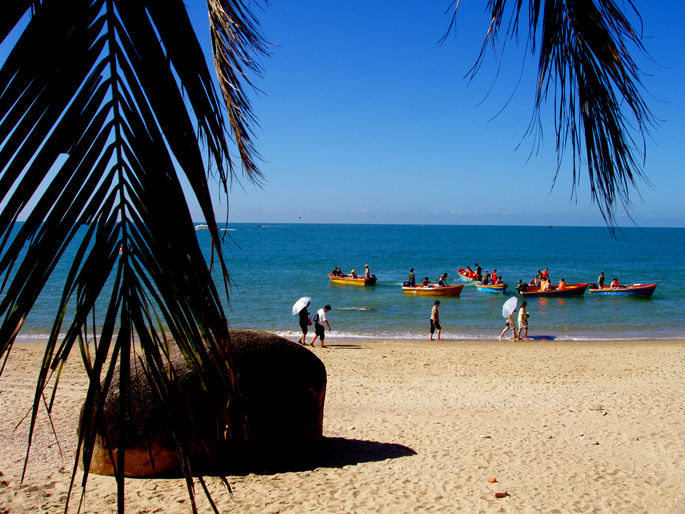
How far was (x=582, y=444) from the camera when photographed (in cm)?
809

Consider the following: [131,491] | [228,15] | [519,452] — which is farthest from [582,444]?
[228,15]

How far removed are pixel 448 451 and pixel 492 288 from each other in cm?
2955

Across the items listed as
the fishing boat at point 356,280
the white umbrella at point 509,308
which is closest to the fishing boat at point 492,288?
the fishing boat at point 356,280

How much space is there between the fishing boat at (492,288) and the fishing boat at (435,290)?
3.20 m

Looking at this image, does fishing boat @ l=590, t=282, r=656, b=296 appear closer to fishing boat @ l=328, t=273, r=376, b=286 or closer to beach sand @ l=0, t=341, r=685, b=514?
fishing boat @ l=328, t=273, r=376, b=286

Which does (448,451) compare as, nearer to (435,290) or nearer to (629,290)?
(435,290)

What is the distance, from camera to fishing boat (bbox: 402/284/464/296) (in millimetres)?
33344

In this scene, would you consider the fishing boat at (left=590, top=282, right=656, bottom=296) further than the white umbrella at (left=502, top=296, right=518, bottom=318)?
Yes

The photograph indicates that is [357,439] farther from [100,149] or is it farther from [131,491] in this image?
[100,149]

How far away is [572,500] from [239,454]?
12.8ft

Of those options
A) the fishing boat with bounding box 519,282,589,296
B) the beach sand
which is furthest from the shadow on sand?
the fishing boat with bounding box 519,282,589,296

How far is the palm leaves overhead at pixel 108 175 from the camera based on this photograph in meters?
0.78

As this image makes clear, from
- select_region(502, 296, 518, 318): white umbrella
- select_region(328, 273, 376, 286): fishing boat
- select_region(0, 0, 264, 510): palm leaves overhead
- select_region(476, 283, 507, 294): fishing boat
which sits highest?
select_region(0, 0, 264, 510): palm leaves overhead

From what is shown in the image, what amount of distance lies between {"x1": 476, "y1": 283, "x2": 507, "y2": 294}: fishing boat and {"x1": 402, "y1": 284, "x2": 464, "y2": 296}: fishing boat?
3.20m
